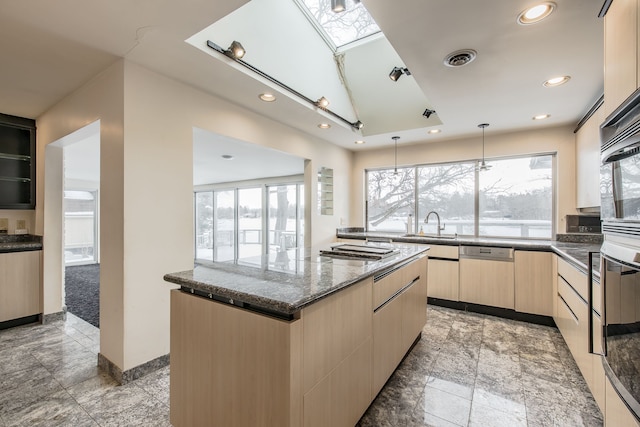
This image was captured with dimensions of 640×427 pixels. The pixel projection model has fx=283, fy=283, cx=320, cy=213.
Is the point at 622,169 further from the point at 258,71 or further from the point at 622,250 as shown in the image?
the point at 258,71

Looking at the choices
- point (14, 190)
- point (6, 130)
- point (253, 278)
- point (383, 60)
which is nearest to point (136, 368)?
point (253, 278)

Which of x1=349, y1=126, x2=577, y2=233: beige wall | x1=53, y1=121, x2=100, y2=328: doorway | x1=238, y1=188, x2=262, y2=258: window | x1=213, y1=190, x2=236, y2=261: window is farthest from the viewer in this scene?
x1=213, y1=190, x2=236, y2=261: window

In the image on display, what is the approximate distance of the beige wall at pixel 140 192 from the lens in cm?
205

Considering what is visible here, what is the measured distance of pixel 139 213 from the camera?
2.10m

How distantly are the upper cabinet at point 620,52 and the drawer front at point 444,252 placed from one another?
2.59 metres

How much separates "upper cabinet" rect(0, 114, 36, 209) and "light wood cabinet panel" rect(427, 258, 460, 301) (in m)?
5.06

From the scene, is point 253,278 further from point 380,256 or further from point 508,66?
point 508,66

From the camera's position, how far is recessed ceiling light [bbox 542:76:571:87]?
2.31 m

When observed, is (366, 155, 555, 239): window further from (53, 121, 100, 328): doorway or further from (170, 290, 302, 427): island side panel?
(53, 121, 100, 328): doorway

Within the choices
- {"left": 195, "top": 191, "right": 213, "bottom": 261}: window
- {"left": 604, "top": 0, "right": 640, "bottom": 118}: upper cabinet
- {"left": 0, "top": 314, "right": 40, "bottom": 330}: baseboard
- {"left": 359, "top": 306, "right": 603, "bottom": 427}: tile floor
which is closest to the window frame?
{"left": 195, "top": 191, "right": 213, "bottom": 261}: window

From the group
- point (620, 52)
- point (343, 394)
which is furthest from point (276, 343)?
point (620, 52)

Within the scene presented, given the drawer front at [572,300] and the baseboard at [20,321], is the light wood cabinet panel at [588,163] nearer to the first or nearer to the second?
the drawer front at [572,300]

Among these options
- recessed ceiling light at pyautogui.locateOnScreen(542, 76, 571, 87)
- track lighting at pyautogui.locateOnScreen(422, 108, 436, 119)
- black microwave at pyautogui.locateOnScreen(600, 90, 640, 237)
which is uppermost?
track lighting at pyautogui.locateOnScreen(422, 108, 436, 119)

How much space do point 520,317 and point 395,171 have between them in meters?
2.52
